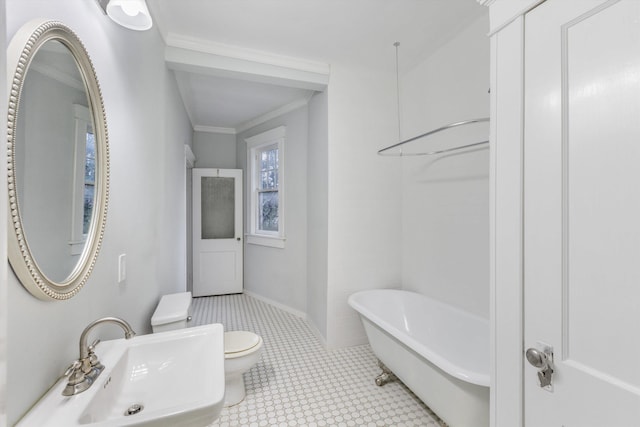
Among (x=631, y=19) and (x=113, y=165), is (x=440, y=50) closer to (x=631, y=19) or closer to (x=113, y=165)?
(x=631, y=19)

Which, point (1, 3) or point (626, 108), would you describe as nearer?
point (1, 3)

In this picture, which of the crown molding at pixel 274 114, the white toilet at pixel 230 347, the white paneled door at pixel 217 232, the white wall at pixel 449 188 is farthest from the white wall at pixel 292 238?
the white toilet at pixel 230 347

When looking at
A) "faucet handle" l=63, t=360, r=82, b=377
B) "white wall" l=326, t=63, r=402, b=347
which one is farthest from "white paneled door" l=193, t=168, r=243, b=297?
"faucet handle" l=63, t=360, r=82, b=377

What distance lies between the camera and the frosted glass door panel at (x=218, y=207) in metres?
4.26

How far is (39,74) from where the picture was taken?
31.0 inches

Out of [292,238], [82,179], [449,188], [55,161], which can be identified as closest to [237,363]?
[82,179]

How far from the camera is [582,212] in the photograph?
795mm

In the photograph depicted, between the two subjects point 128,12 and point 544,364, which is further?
point 128,12

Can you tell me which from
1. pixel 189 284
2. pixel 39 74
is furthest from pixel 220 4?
pixel 189 284

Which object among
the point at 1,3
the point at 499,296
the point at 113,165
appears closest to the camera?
the point at 1,3

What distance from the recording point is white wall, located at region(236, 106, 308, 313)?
3.42 metres

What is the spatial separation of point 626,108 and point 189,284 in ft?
14.7

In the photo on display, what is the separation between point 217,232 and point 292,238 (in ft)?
4.54

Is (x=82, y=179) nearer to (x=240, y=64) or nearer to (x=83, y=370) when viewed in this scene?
(x=83, y=370)
